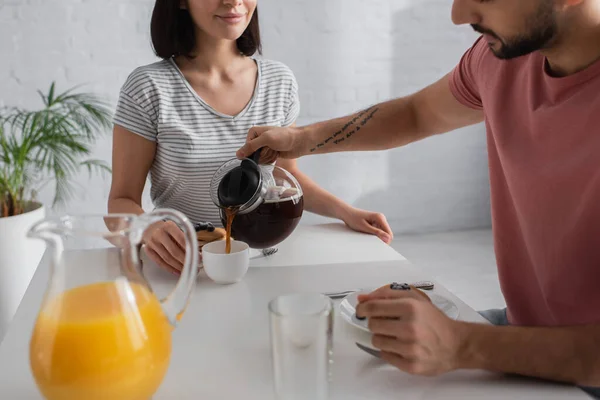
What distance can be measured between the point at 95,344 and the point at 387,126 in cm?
88

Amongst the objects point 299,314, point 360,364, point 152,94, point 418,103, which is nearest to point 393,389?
point 360,364

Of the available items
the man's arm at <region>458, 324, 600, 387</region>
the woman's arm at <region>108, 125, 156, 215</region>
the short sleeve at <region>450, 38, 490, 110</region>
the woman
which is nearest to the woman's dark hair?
the woman

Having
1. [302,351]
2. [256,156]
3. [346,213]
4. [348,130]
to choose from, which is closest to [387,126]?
[348,130]

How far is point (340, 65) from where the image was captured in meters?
3.05

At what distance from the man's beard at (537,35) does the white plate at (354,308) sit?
1.33 feet

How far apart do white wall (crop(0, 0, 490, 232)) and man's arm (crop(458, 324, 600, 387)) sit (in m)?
2.34

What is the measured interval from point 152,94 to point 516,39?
2.90 ft

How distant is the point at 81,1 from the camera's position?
2.67 metres

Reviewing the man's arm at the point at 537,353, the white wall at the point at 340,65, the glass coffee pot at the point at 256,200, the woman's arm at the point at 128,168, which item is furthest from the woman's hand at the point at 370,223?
the white wall at the point at 340,65

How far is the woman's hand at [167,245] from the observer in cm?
106

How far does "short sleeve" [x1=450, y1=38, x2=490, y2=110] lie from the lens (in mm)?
1200

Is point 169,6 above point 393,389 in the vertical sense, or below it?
above

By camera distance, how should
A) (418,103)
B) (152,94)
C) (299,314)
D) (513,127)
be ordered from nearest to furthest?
(299,314) → (513,127) → (418,103) → (152,94)

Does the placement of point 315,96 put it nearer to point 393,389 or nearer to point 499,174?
point 499,174
